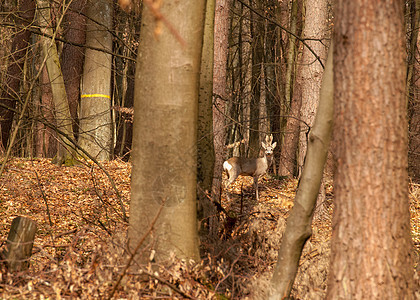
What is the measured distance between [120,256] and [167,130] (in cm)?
123

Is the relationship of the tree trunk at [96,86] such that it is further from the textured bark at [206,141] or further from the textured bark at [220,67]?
the textured bark at [206,141]

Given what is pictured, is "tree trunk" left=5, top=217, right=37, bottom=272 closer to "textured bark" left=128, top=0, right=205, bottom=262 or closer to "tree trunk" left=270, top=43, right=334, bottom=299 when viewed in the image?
"textured bark" left=128, top=0, right=205, bottom=262

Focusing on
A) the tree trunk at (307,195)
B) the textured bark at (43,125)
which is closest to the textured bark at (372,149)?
the tree trunk at (307,195)

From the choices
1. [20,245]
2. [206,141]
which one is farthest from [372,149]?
[20,245]

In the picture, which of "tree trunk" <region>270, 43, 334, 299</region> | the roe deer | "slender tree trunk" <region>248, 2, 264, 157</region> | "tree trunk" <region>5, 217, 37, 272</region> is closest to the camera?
A: "tree trunk" <region>270, 43, 334, 299</region>

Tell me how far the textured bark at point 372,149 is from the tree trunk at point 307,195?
57 cm

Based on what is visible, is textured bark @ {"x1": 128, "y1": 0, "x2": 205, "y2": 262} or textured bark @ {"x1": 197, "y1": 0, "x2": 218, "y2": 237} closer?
textured bark @ {"x1": 128, "y1": 0, "x2": 205, "y2": 262}

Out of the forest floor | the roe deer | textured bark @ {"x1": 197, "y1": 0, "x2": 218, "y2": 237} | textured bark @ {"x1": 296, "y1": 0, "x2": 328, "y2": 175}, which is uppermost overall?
textured bark @ {"x1": 296, "y1": 0, "x2": 328, "y2": 175}

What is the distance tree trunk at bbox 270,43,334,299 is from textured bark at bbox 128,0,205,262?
0.84m

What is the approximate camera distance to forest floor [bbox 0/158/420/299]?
13.9 ft

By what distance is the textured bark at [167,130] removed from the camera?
4.45 meters

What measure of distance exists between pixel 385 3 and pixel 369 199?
4.48 ft

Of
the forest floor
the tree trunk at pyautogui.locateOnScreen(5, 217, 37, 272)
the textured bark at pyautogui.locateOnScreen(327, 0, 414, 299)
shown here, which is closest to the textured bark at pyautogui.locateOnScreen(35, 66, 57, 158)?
the forest floor

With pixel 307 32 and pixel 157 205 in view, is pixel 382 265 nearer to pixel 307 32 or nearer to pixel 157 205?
pixel 157 205
